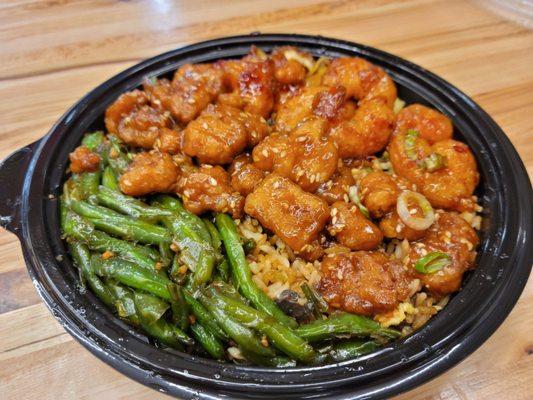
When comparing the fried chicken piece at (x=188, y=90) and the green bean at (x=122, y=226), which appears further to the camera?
the fried chicken piece at (x=188, y=90)

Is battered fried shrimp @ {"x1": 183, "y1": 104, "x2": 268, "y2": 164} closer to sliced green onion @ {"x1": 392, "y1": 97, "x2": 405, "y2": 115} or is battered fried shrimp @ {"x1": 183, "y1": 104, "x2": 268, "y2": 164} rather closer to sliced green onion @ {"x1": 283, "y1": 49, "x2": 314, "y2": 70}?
sliced green onion @ {"x1": 283, "y1": 49, "x2": 314, "y2": 70}

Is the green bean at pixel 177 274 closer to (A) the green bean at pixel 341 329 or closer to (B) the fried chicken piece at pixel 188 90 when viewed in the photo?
(A) the green bean at pixel 341 329

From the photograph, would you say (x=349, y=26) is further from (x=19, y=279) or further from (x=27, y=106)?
(x=19, y=279)

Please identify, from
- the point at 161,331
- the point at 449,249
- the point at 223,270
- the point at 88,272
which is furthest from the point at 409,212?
the point at 88,272

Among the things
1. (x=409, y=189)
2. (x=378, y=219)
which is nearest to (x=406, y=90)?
(x=409, y=189)

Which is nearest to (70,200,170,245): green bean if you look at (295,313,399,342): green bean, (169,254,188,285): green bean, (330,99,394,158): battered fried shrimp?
(169,254,188,285): green bean

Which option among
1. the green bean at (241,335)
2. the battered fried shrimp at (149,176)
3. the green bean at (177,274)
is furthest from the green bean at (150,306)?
the battered fried shrimp at (149,176)
